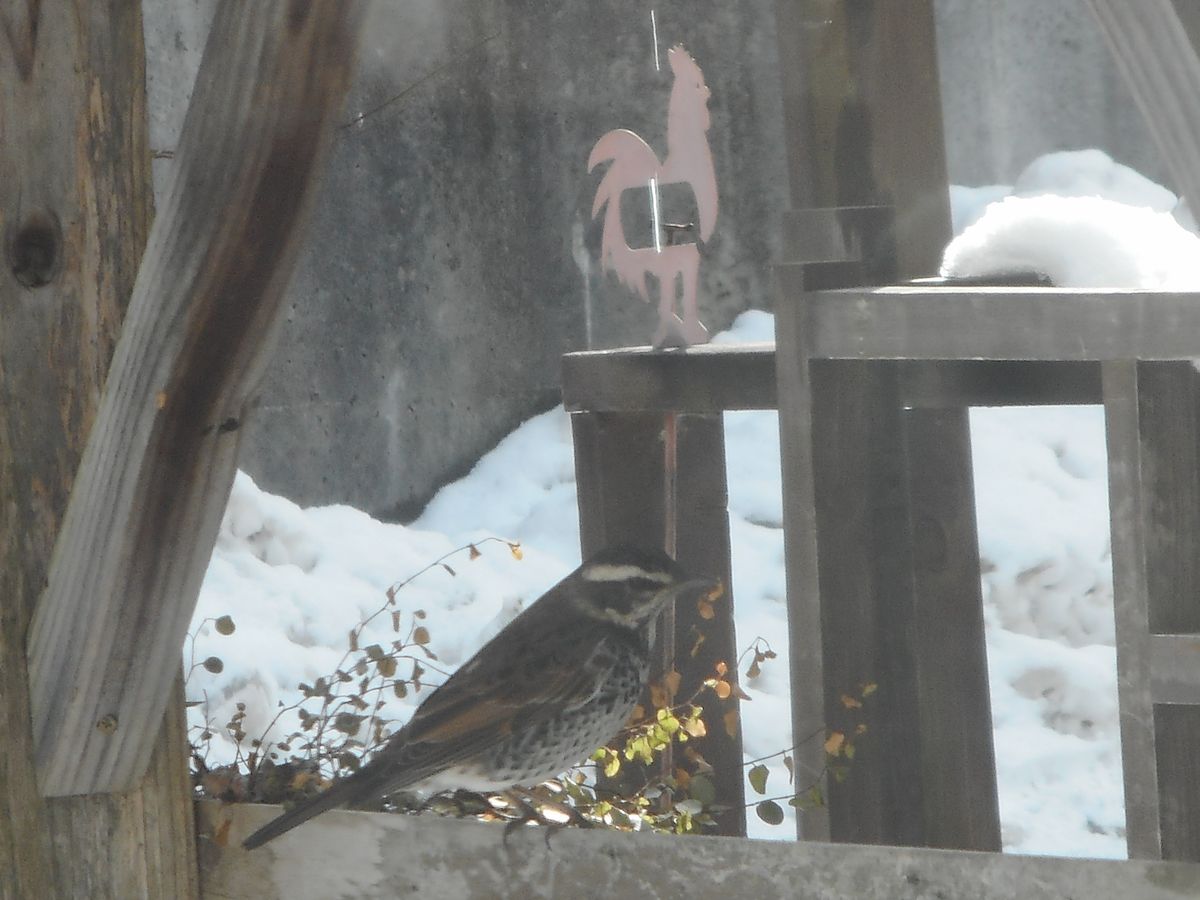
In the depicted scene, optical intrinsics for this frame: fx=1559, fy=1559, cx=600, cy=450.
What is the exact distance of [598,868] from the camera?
4.99ft

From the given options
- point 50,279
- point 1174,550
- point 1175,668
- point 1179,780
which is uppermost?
point 50,279

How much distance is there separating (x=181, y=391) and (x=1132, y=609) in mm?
1067

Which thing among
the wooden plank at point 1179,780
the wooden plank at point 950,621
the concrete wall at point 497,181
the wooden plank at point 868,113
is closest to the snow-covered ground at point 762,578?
the concrete wall at point 497,181

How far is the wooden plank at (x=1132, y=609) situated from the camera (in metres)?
1.74

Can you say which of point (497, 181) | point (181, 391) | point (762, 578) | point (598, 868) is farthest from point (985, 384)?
point (497, 181)

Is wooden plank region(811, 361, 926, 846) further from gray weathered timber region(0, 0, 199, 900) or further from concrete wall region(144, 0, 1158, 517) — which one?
concrete wall region(144, 0, 1158, 517)

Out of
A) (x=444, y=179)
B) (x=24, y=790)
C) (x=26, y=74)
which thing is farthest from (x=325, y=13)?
(x=444, y=179)

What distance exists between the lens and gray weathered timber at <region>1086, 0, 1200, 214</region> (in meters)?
1.15

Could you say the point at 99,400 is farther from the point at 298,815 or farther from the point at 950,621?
the point at 950,621

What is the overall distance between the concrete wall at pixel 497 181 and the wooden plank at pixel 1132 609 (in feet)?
11.6

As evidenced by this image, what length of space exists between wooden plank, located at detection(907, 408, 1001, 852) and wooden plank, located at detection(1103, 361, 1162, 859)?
0.93m

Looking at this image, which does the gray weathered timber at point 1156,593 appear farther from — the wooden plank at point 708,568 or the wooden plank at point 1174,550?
the wooden plank at point 708,568

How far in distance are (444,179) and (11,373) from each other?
13.4 ft

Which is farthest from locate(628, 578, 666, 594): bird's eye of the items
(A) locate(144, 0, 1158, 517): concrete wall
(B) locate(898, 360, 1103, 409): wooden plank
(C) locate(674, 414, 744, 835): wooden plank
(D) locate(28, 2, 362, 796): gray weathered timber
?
(A) locate(144, 0, 1158, 517): concrete wall
